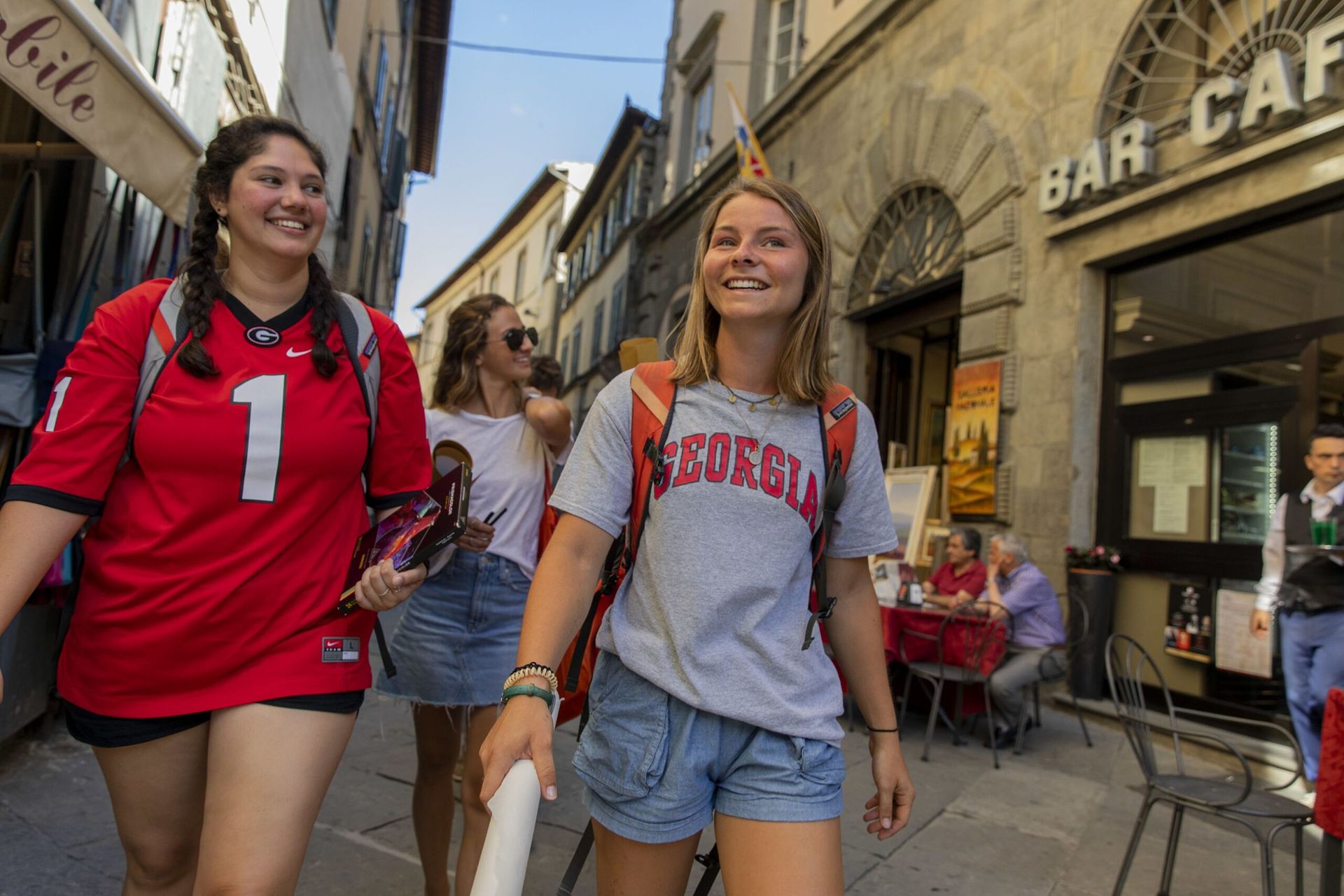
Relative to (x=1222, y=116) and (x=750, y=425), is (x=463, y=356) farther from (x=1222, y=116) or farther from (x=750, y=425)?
(x=1222, y=116)

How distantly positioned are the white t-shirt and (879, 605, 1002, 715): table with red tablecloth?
353 centimetres

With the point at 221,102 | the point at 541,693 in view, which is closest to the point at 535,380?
the point at 221,102

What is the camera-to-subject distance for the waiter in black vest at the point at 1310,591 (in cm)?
476

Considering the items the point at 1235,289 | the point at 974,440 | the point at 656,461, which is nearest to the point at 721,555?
Result: the point at 656,461

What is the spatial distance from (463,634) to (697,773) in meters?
1.38

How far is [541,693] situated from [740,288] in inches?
32.6

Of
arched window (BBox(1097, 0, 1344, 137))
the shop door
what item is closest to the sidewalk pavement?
arched window (BBox(1097, 0, 1344, 137))

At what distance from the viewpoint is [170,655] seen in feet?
5.36

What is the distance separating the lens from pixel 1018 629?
6.05 m

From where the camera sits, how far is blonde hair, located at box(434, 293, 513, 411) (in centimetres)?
306

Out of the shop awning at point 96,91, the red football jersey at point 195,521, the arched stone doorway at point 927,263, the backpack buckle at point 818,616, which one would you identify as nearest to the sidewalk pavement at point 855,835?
the red football jersey at point 195,521

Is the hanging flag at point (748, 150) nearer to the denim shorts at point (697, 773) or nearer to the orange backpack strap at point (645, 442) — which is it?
the orange backpack strap at point (645, 442)

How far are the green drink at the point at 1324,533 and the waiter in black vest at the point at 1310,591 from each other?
0.05m

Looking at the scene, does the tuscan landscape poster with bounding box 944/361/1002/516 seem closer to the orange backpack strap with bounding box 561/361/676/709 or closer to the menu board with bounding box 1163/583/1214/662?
the menu board with bounding box 1163/583/1214/662
